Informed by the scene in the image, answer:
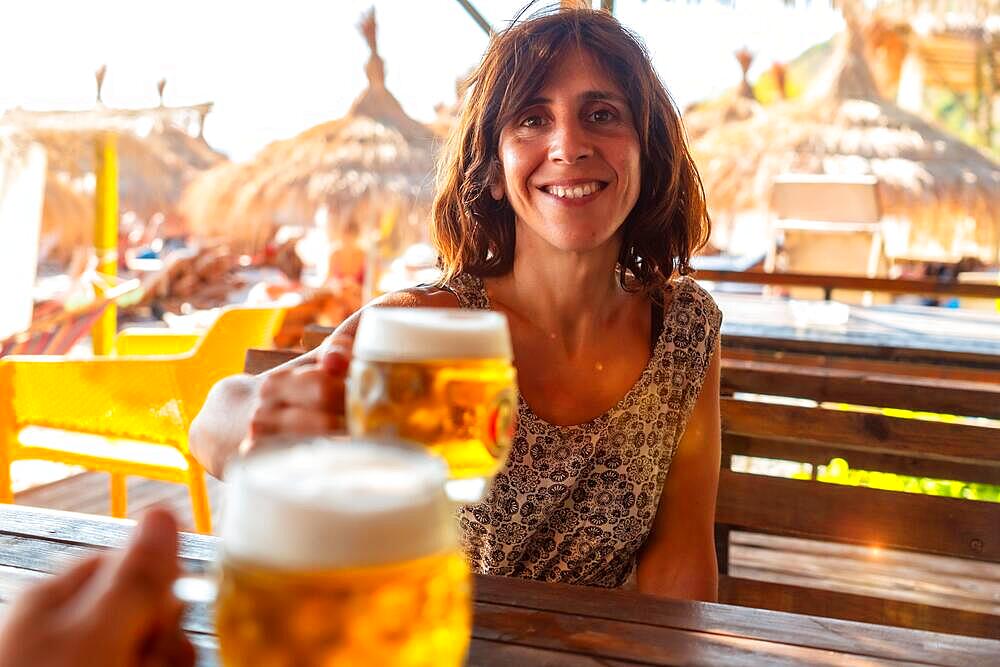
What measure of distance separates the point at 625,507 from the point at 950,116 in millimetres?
34489

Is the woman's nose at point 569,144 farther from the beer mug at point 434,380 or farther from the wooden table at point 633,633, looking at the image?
the beer mug at point 434,380

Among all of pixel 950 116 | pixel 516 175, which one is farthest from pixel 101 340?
pixel 950 116

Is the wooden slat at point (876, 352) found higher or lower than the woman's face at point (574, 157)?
lower

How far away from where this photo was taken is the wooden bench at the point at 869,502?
65.0 inches

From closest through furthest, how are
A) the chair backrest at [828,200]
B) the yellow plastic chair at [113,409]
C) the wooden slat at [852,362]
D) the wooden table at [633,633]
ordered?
the wooden table at [633,633] → the yellow plastic chair at [113,409] → the wooden slat at [852,362] → the chair backrest at [828,200]

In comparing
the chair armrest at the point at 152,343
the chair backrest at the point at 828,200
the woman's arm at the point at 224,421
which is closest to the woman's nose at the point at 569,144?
the woman's arm at the point at 224,421

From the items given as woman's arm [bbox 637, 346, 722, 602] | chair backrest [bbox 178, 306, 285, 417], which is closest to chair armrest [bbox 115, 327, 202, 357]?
chair backrest [bbox 178, 306, 285, 417]

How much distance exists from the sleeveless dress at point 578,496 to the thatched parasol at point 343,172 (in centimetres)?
697

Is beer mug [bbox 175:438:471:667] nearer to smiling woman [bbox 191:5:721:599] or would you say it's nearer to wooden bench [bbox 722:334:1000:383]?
smiling woman [bbox 191:5:721:599]

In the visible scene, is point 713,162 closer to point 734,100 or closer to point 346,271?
point 734,100

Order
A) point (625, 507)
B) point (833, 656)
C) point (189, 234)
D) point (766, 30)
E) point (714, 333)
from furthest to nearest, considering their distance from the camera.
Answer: point (189, 234), point (766, 30), point (714, 333), point (625, 507), point (833, 656)

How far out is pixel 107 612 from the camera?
0.44 metres

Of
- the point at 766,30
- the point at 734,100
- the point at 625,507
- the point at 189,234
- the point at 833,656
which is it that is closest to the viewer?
the point at 833,656

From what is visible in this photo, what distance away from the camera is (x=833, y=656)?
0.87 metres
